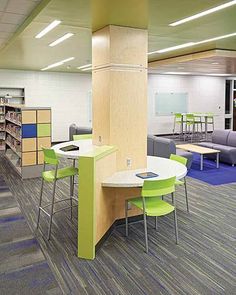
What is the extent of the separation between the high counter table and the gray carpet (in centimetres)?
20

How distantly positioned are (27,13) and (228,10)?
2668mm

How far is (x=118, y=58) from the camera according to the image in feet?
12.7

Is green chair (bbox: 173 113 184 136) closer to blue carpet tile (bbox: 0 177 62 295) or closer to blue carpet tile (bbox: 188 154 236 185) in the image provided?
blue carpet tile (bbox: 188 154 236 185)

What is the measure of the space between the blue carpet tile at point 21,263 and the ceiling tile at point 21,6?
2873 mm

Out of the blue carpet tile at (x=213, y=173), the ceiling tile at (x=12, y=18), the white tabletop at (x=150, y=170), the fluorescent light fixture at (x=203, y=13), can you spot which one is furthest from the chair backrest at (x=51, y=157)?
the blue carpet tile at (x=213, y=173)

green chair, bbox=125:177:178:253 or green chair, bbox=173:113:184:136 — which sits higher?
green chair, bbox=173:113:184:136

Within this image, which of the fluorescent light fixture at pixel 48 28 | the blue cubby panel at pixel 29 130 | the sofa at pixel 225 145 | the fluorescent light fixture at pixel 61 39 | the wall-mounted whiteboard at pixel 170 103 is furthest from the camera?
the wall-mounted whiteboard at pixel 170 103

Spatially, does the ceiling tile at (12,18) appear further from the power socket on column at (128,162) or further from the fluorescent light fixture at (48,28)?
the power socket on column at (128,162)

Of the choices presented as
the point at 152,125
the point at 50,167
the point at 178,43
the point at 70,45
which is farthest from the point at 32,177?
the point at 152,125

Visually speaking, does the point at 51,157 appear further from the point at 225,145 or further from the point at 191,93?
the point at 191,93

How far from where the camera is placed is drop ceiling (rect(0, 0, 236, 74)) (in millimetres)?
3514

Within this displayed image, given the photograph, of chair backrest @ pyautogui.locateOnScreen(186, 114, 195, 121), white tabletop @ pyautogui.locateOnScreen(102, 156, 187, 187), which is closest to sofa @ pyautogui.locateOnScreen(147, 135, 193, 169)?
white tabletop @ pyautogui.locateOnScreen(102, 156, 187, 187)

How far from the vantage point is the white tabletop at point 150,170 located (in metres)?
3.53

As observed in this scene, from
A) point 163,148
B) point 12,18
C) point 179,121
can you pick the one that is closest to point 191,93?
point 179,121
